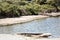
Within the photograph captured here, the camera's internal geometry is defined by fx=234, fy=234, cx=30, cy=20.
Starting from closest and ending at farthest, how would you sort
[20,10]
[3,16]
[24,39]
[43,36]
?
[24,39] < [43,36] < [3,16] < [20,10]

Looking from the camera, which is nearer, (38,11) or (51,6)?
(38,11)

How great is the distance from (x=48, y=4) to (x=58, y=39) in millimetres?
38973

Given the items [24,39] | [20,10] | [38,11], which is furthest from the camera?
[38,11]

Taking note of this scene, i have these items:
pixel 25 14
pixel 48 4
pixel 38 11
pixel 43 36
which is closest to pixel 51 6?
pixel 48 4

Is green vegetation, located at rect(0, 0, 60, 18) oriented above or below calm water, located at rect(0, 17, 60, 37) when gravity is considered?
below

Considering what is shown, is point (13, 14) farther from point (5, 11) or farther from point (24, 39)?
point (24, 39)

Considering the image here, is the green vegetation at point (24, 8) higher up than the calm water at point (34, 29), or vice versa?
the calm water at point (34, 29)

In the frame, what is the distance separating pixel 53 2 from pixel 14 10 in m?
18.0

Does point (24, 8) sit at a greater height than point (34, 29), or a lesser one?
lesser

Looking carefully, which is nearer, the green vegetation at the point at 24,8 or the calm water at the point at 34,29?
the calm water at the point at 34,29

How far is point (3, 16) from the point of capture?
1586 inches

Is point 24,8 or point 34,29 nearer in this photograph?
point 34,29

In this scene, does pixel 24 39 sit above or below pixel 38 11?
above

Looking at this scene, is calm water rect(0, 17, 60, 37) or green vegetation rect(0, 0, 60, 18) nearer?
calm water rect(0, 17, 60, 37)
